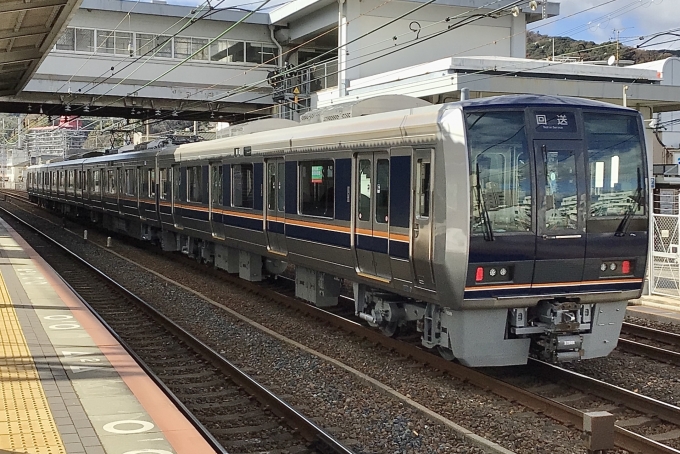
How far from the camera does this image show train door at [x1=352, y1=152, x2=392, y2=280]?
10.3 metres

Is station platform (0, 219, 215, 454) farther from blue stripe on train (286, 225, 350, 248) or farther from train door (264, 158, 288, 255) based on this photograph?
train door (264, 158, 288, 255)

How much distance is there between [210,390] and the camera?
373 inches

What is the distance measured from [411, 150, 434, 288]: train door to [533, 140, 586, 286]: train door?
1.16 m

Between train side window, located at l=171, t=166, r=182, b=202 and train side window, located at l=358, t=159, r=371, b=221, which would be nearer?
train side window, located at l=358, t=159, r=371, b=221

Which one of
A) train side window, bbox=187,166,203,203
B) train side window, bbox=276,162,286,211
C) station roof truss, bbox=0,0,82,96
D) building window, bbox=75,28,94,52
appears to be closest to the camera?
station roof truss, bbox=0,0,82,96

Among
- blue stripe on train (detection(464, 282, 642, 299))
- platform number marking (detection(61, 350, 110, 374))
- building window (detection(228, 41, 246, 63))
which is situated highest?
building window (detection(228, 41, 246, 63))

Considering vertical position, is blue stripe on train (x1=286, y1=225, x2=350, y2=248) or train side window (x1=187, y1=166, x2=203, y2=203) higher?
train side window (x1=187, y1=166, x2=203, y2=203)

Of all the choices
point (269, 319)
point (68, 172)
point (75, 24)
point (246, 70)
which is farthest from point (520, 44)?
point (269, 319)

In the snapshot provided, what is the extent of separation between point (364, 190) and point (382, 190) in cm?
60

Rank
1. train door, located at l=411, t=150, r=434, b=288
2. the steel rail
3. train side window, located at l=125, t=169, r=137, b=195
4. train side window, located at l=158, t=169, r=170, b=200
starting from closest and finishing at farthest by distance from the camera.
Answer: train door, located at l=411, t=150, r=434, b=288 → the steel rail → train side window, located at l=158, t=169, r=170, b=200 → train side window, located at l=125, t=169, r=137, b=195

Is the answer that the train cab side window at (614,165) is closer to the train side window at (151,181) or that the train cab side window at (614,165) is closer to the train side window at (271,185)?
the train side window at (271,185)

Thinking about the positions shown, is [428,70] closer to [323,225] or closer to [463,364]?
[323,225]

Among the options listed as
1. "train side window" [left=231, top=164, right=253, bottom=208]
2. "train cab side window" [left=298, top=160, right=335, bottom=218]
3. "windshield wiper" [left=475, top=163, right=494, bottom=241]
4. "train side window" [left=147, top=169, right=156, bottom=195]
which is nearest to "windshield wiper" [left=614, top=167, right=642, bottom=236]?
"windshield wiper" [left=475, top=163, right=494, bottom=241]

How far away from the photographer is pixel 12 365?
28.6 feet
